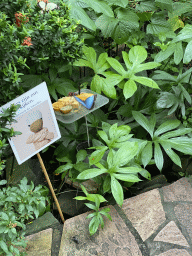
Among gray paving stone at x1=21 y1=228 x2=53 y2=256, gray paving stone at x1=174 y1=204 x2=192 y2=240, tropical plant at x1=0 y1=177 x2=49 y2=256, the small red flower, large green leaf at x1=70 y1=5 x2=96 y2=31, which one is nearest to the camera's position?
tropical plant at x1=0 y1=177 x2=49 y2=256

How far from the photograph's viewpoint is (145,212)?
1.84m

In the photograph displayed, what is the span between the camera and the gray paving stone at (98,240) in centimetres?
159

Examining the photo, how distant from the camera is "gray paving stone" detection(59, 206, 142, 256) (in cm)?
159

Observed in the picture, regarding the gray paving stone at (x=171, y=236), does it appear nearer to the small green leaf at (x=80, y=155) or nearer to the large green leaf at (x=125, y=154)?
the large green leaf at (x=125, y=154)

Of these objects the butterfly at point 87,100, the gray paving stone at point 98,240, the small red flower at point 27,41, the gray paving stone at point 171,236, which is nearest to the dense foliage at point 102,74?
the small red flower at point 27,41

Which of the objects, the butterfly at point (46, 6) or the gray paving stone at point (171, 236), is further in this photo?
the gray paving stone at point (171, 236)

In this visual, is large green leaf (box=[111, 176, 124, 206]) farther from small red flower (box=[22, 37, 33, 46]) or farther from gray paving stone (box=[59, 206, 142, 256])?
small red flower (box=[22, 37, 33, 46])

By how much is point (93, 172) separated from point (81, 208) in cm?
54

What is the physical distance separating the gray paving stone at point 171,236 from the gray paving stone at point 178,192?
23 cm

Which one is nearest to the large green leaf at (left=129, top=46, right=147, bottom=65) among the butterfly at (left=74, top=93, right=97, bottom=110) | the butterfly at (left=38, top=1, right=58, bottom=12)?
the butterfly at (left=74, top=93, right=97, bottom=110)

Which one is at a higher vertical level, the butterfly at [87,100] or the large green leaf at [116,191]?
the butterfly at [87,100]

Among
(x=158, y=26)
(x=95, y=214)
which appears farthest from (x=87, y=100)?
(x=158, y=26)

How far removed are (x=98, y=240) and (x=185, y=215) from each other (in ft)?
2.22

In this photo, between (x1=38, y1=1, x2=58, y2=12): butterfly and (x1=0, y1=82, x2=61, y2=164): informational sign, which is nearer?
(x1=0, y1=82, x2=61, y2=164): informational sign
